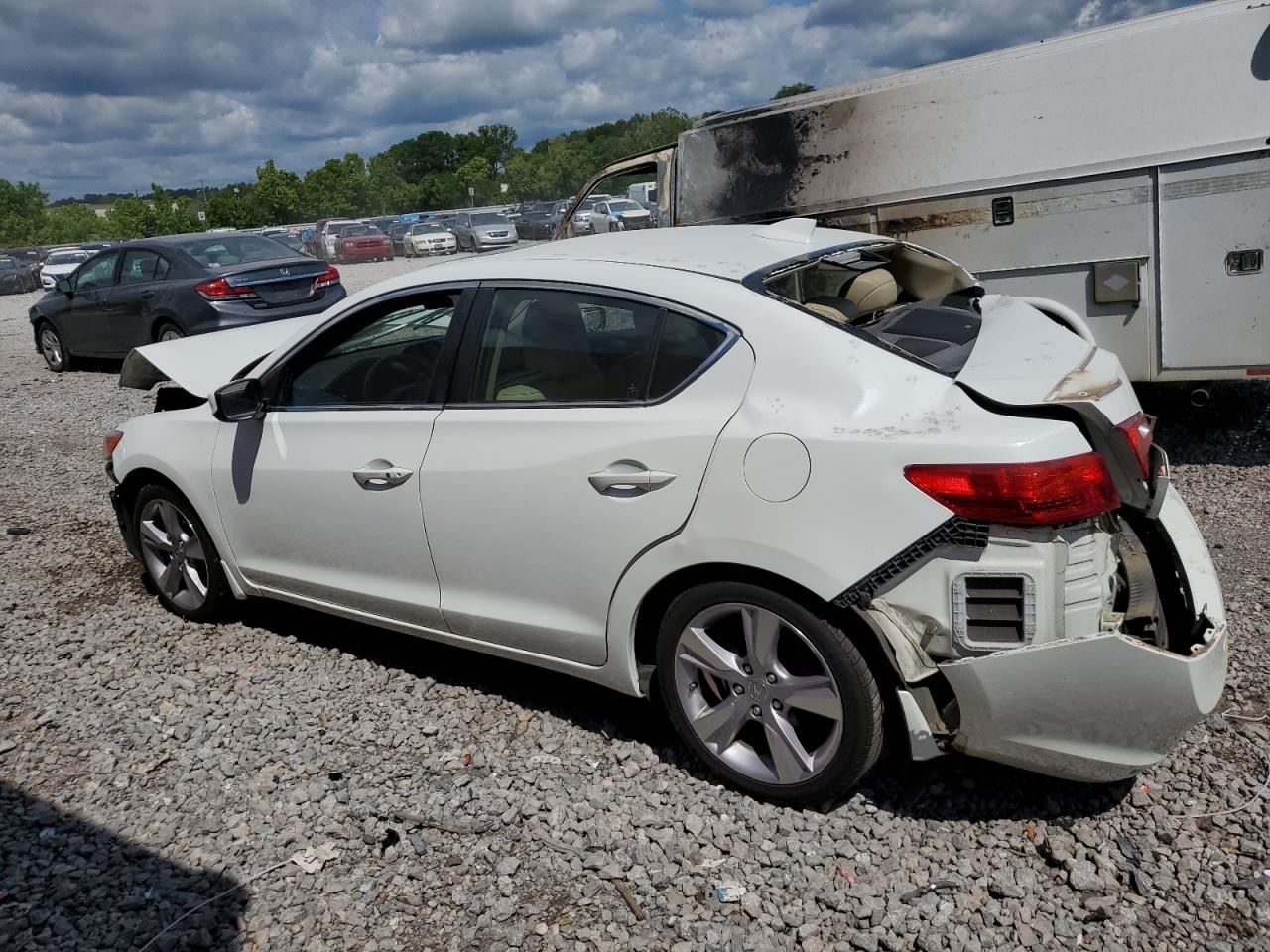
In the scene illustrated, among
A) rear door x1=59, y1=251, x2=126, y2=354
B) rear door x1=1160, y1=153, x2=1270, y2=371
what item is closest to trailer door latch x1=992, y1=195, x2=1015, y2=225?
rear door x1=1160, y1=153, x2=1270, y2=371

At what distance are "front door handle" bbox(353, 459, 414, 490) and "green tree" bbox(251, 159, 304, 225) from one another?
76.9 metres

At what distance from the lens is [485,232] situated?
3375 centimetres

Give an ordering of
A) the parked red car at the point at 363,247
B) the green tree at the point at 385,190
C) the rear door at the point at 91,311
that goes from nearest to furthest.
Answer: the rear door at the point at 91,311 → the parked red car at the point at 363,247 → the green tree at the point at 385,190

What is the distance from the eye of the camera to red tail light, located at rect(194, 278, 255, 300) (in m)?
11.3

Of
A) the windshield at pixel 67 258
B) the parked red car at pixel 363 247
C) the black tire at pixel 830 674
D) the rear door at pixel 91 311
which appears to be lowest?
the black tire at pixel 830 674

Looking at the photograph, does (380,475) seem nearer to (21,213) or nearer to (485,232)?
(485,232)

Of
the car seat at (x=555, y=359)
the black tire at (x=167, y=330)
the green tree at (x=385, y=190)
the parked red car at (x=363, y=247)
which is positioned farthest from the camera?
the green tree at (x=385, y=190)

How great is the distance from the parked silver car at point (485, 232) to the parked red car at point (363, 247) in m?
2.49

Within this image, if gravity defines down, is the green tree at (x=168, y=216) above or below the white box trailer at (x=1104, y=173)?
above

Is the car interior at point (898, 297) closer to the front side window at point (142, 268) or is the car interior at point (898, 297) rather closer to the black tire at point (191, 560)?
the black tire at point (191, 560)

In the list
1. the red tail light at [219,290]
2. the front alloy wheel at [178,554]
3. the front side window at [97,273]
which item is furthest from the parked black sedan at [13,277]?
the front alloy wheel at [178,554]

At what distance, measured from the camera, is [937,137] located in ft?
22.2

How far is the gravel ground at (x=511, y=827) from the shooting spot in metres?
2.79

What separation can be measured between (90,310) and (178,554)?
31.0ft
